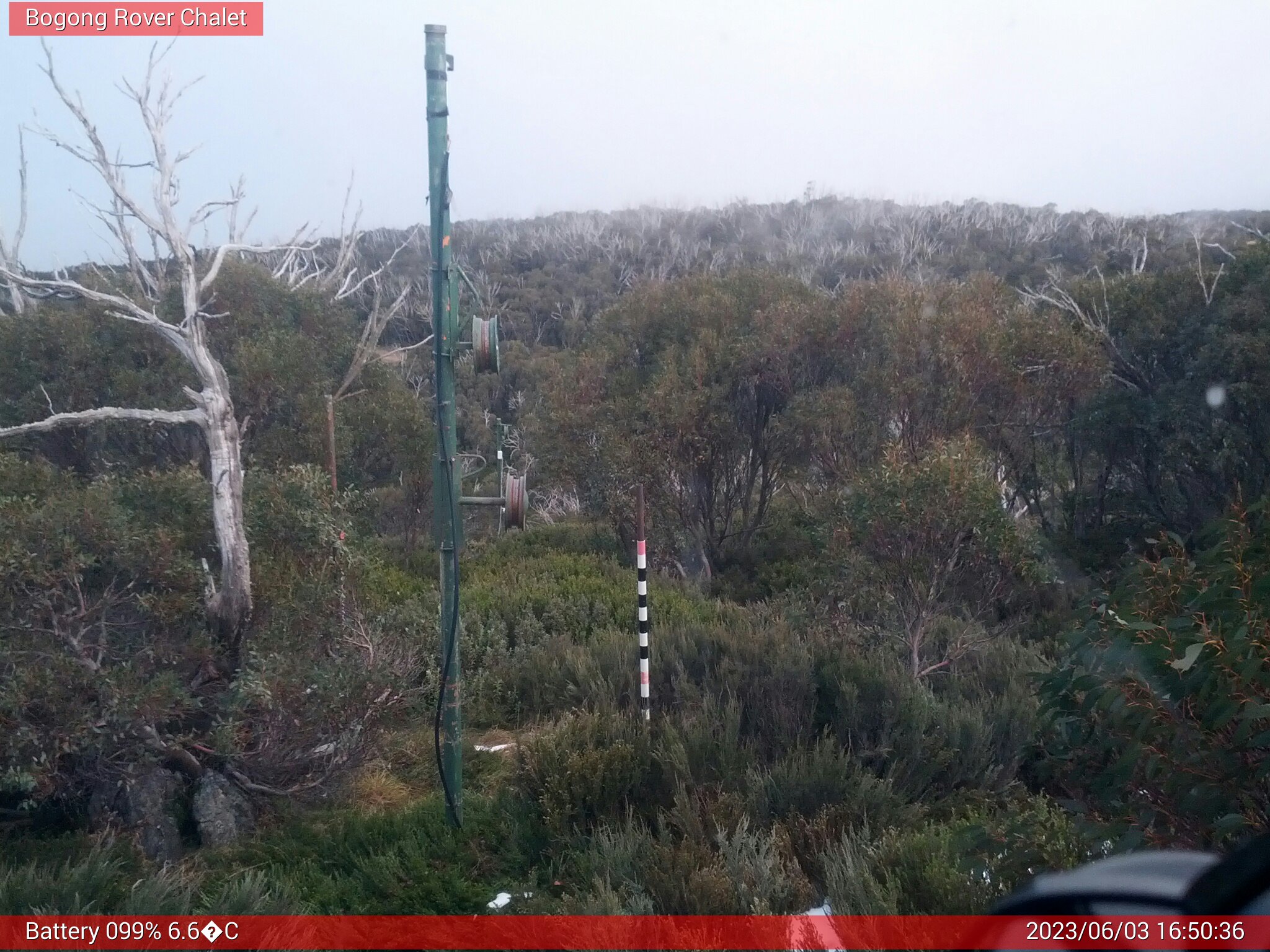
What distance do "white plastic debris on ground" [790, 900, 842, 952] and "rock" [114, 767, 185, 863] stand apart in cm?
358

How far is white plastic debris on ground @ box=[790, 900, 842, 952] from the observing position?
3312mm

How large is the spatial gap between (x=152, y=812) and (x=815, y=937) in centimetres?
392

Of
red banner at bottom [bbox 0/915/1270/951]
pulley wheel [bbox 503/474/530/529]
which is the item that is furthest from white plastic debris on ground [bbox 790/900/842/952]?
pulley wheel [bbox 503/474/530/529]

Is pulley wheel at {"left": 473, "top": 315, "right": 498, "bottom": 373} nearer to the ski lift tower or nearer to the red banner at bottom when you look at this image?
the ski lift tower

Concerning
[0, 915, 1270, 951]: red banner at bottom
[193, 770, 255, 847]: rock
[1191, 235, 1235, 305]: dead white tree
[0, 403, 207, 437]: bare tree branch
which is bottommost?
[193, 770, 255, 847]: rock

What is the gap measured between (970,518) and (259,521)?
592cm

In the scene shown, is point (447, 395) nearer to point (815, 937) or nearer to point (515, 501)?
point (515, 501)

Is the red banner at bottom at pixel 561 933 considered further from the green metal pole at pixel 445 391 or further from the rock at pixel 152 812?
the rock at pixel 152 812

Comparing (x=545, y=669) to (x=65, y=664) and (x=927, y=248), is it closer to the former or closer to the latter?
(x=65, y=664)

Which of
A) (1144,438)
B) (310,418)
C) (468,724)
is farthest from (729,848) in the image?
(1144,438)

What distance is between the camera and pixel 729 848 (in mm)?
4062

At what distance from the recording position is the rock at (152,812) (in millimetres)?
5324

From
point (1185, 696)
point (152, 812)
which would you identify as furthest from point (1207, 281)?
point (152, 812)

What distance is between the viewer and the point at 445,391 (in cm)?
545
